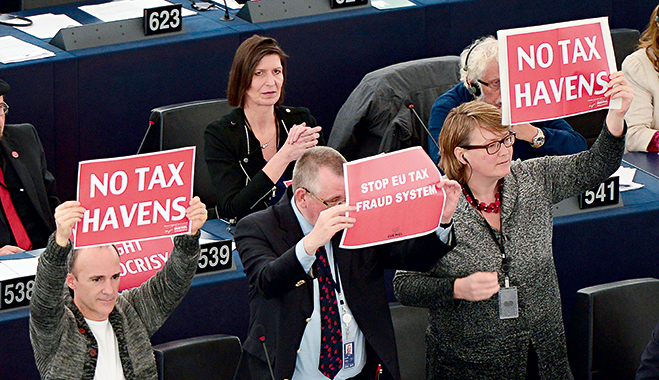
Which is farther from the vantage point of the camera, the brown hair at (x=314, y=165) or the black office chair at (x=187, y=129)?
the black office chair at (x=187, y=129)

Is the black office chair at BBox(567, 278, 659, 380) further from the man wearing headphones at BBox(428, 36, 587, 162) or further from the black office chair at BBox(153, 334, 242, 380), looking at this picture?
the black office chair at BBox(153, 334, 242, 380)

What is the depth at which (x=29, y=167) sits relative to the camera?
491 centimetres

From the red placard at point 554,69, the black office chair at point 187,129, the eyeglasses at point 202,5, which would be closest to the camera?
the red placard at point 554,69

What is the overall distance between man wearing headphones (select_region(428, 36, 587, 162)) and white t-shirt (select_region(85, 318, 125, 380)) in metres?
1.72

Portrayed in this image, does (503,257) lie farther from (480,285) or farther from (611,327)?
(611,327)

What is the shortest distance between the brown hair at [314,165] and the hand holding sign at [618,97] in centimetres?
91

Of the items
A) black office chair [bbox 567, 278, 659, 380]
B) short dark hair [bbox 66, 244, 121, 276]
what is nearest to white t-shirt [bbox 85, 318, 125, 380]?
short dark hair [bbox 66, 244, 121, 276]

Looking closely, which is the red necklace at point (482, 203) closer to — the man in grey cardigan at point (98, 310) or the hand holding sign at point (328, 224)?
the hand holding sign at point (328, 224)

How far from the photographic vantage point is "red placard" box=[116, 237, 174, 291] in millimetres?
3967

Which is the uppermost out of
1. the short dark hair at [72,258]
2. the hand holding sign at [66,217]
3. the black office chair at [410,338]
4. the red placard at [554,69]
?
the red placard at [554,69]

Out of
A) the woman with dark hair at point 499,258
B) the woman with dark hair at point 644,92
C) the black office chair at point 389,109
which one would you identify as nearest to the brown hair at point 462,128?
the woman with dark hair at point 499,258

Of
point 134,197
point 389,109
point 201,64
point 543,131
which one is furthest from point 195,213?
point 201,64

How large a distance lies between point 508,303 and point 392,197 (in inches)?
26.0

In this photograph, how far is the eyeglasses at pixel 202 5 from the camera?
→ 6.20m
